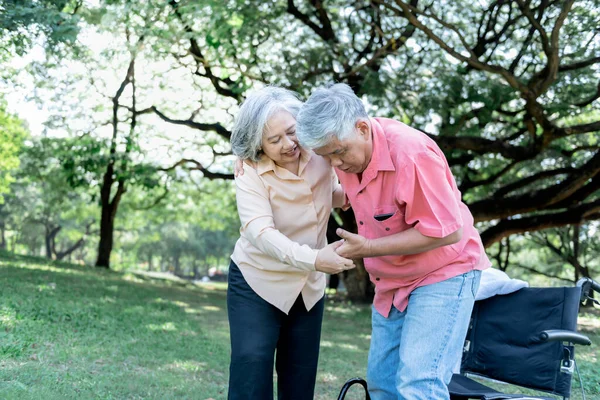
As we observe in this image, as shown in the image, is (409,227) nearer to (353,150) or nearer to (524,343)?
(353,150)

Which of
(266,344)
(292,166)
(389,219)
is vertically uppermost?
(292,166)

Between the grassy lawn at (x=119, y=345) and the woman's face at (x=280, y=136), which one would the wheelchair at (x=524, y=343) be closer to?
the woman's face at (x=280, y=136)

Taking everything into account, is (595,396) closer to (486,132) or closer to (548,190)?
(548,190)

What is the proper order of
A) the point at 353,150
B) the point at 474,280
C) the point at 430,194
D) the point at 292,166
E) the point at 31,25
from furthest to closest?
the point at 31,25 → the point at 292,166 → the point at 474,280 → the point at 353,150 → the point at 430,194

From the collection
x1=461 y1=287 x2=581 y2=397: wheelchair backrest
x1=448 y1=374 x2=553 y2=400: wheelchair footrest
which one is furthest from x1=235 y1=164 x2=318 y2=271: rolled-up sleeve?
x1=461 y1=287 x2=581 y2=397: wheelchair backrest

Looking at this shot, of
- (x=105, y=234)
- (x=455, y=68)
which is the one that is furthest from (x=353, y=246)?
(x=105, y=234)

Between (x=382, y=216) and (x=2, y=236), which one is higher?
(x=382, y=216)

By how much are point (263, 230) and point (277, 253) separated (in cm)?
13

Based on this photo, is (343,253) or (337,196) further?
(337,196)

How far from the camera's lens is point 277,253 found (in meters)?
2.93

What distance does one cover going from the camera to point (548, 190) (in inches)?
474

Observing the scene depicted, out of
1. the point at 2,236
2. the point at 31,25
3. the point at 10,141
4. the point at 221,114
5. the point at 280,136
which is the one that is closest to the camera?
the point at 280,136

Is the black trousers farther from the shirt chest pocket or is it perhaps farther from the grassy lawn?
the grassy lawn

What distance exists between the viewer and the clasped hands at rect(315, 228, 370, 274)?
2.76m
